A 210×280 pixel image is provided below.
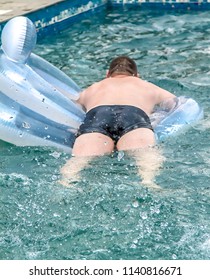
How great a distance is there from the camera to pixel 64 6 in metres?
9.96

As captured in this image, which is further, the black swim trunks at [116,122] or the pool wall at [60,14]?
the pool wall at [60,14]

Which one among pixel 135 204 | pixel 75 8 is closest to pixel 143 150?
pixel 135 204

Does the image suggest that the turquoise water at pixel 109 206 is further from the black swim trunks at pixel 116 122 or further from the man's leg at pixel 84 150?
the black swim trunks at pixel 116 122

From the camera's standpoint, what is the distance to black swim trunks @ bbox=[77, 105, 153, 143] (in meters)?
5.14

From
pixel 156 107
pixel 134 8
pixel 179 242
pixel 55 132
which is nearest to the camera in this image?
pixel 179 242

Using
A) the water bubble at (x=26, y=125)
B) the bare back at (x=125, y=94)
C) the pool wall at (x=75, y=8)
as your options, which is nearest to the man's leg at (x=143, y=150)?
the bare back at (x=125, y=94)

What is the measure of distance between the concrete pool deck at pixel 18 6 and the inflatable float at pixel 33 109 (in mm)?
3456

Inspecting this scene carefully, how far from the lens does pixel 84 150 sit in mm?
4949

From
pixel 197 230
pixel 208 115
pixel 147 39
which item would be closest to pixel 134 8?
pixel 147 39

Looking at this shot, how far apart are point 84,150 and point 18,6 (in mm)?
5205

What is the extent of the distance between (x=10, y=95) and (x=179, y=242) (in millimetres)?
2100

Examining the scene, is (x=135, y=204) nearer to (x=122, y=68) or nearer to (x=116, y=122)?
(x=116, y=122)

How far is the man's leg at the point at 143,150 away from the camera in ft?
15.4

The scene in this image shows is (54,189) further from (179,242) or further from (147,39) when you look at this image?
(147,39)
